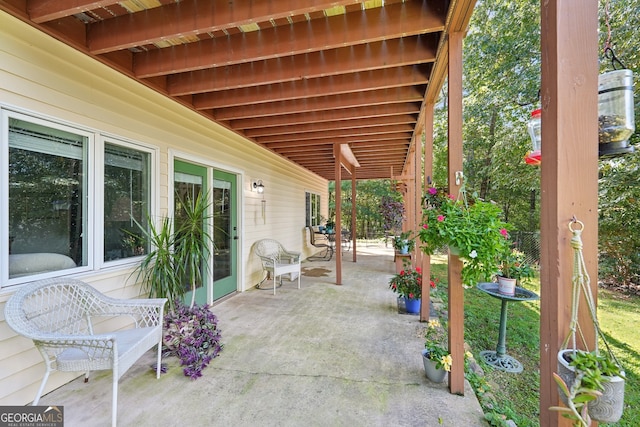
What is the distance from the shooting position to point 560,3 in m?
0.91

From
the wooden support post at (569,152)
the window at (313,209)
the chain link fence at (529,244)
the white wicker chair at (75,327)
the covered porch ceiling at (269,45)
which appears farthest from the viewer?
the window at (313,209)

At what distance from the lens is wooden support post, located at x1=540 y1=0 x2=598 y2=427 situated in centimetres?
88

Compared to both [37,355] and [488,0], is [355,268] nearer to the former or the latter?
[37,355]

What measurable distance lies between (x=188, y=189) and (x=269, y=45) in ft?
7.09

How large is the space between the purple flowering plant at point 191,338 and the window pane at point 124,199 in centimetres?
79

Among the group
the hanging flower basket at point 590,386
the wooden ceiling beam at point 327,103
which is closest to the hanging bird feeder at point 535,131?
the hanging flower basket at point 590,386

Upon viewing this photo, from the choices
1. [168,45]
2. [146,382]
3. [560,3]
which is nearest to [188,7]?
[168,45]

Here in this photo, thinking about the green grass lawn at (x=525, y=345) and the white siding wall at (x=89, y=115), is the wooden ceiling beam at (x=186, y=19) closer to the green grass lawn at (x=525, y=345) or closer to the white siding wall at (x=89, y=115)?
the white siding wall at (x=89, y=115)

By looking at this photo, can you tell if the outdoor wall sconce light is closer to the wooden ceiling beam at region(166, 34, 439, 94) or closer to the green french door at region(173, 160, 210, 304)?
the green french door at region(173, 160, 210, 304)

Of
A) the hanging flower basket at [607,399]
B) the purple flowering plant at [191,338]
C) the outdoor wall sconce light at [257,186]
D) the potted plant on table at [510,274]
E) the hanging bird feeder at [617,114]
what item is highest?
the outdoor wall sconce light at [257,186]

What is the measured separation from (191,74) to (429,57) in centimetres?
246

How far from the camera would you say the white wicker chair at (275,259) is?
4724 millimetres

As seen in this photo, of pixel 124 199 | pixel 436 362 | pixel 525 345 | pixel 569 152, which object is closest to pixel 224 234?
pixel 124 199

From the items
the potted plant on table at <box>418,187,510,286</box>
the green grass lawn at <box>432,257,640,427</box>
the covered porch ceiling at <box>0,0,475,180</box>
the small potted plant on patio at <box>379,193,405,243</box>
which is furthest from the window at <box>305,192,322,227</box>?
the potted plant on table at <box>418,187,510,286</box>
